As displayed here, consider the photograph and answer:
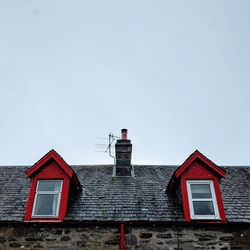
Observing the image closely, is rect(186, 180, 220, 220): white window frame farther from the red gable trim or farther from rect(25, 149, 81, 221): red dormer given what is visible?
rect(25, 149, 81, 221): red dormer

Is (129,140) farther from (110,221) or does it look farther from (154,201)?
(110,221)

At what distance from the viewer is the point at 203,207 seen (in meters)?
9.39

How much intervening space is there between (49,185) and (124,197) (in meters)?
3.02

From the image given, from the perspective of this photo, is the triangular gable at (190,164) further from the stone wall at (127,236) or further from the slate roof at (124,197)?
the stone wall at (127,236)

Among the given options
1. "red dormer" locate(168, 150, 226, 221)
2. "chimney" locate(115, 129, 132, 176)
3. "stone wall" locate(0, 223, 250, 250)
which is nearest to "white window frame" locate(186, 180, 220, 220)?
"red dormer" locate(168, 150, 226, 221)

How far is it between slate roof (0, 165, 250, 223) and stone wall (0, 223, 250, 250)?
0.30 meters

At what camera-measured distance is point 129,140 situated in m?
13.9

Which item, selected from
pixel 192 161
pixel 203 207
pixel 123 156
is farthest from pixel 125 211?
pixel 123 156

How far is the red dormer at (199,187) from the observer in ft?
29.7

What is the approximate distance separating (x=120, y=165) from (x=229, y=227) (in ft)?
19.8

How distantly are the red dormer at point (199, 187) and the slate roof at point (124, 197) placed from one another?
418 mm

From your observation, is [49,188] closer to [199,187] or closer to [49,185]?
[49,185]

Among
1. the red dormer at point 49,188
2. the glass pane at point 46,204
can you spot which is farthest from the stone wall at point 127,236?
the glass pane at point 46,204

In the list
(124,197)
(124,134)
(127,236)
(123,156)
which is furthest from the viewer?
(124,134)
